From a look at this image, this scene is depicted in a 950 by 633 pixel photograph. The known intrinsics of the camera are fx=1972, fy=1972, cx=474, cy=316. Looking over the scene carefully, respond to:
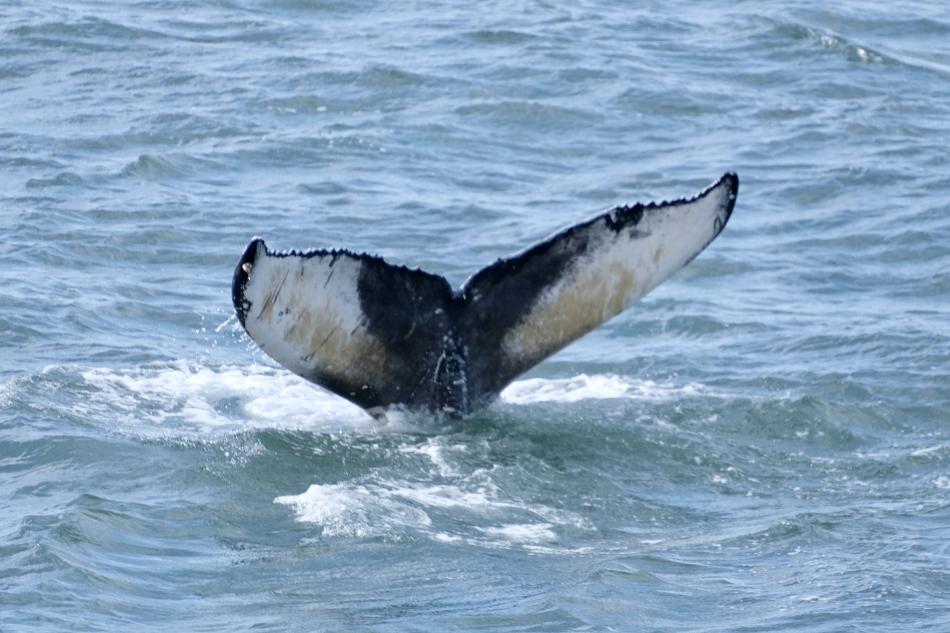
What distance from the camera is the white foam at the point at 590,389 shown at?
9.85m

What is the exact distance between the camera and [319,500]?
7.93 metres

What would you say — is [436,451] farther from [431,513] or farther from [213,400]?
[213,400]

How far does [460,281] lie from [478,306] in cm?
430

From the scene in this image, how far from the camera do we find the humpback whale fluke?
26.0 ft

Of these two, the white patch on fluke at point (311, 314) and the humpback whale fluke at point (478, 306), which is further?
the humpback whale fluke at point (478, 306)

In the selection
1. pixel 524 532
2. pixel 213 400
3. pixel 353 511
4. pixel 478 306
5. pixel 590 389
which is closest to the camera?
→ pixel 524 532

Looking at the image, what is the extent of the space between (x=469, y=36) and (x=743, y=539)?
1242cm

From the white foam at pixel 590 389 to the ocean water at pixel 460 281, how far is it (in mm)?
33

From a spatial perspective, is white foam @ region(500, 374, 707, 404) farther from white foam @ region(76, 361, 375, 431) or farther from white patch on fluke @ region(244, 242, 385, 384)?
white patch on fluke @ region(244, 242, 385, 384)

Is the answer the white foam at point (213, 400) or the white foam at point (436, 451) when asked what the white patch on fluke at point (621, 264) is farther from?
the white foam at point (213, 400)

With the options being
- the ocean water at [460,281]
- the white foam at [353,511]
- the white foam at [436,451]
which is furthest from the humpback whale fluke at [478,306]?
the white foam at [353,511]

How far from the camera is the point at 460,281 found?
1262 cm

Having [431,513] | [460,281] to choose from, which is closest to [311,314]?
[431,513]

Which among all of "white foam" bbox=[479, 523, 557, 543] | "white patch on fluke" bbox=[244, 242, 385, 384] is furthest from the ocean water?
"white patch on fluke" bbox=[244, 242, 385, 384]
